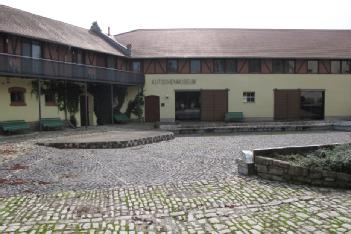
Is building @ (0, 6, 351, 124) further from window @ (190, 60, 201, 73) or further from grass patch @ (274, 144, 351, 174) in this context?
grass patch @ (274, 144, 351, 174)

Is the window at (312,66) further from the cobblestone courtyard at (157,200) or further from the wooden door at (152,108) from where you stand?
the cobblestone courtyard at (157,200)

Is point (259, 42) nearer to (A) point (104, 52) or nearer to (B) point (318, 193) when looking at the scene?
(A) point (104, 52)

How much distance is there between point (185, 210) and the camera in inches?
241

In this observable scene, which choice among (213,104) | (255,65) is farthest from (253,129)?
(255,65)

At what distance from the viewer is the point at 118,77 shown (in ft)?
81.7

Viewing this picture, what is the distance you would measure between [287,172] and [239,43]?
78.3ft

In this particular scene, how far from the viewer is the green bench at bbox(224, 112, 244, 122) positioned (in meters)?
27.7

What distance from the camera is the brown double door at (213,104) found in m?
28.1

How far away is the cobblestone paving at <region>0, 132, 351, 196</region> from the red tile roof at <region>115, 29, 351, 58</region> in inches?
637

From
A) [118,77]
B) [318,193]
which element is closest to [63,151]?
[318,193]

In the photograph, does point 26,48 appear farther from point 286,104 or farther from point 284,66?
point 286,104

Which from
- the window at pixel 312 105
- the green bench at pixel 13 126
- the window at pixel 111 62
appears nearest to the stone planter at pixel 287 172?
the green bench at pixel 13 126

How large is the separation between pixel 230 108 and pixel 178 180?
67.9ft

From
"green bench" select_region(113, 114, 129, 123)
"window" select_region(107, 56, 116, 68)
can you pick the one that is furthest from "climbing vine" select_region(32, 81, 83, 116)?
"green bench" select_region(113, 114, 129, 123)
